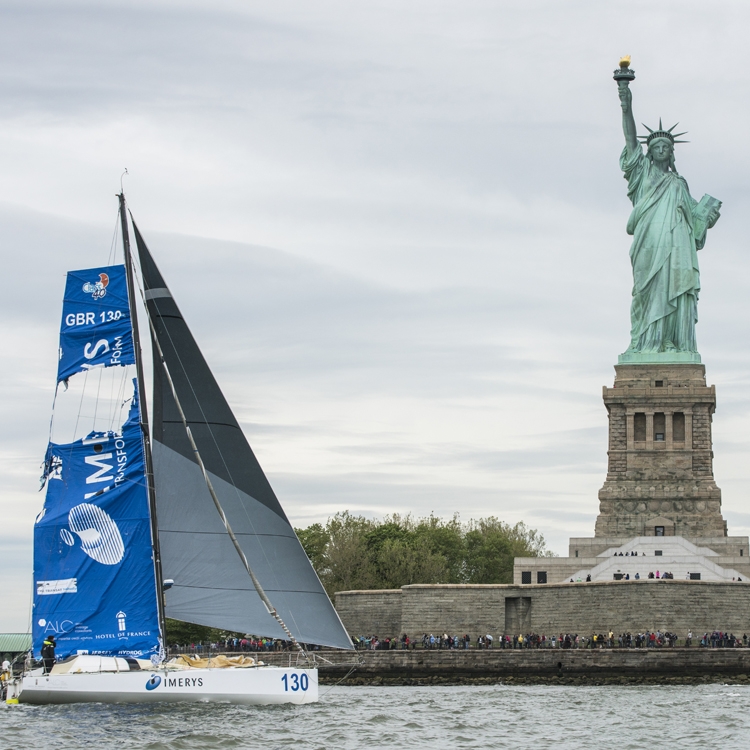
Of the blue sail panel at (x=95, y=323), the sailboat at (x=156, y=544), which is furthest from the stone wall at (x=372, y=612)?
the blue sail panel at (x=95, y=323)

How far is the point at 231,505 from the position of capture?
31.3m

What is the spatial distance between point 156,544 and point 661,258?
144 feet

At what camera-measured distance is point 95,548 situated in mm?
31344

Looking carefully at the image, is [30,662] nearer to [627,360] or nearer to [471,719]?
[471,719]

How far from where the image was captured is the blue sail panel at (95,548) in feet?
102

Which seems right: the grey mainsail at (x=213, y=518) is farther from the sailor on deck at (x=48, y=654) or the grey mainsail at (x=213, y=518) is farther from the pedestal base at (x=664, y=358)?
the pedestal base at (x=664, y=358)

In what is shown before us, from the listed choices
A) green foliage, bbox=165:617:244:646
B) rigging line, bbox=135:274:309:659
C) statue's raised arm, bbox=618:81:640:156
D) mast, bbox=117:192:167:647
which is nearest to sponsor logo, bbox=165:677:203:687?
mast, bbox=117:192:167:647

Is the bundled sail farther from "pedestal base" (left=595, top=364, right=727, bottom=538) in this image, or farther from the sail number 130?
"pedestal base" (left=595, top=364, right=727, bottom=538)

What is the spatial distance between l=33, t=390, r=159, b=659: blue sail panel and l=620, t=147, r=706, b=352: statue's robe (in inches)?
1654

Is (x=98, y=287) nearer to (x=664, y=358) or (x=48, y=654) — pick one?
(x=48, y=654)

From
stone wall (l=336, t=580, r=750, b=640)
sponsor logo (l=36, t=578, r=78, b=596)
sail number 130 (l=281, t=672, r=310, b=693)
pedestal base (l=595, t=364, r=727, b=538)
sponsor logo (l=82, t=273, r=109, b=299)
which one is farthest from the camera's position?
pedestal base (l=595, t=364, r=727, b=538)

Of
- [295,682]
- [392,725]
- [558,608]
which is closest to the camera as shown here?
[295,682]

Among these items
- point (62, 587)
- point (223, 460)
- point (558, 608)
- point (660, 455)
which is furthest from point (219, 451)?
point (660, 455)

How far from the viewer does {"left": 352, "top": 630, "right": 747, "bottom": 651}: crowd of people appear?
52.3m
